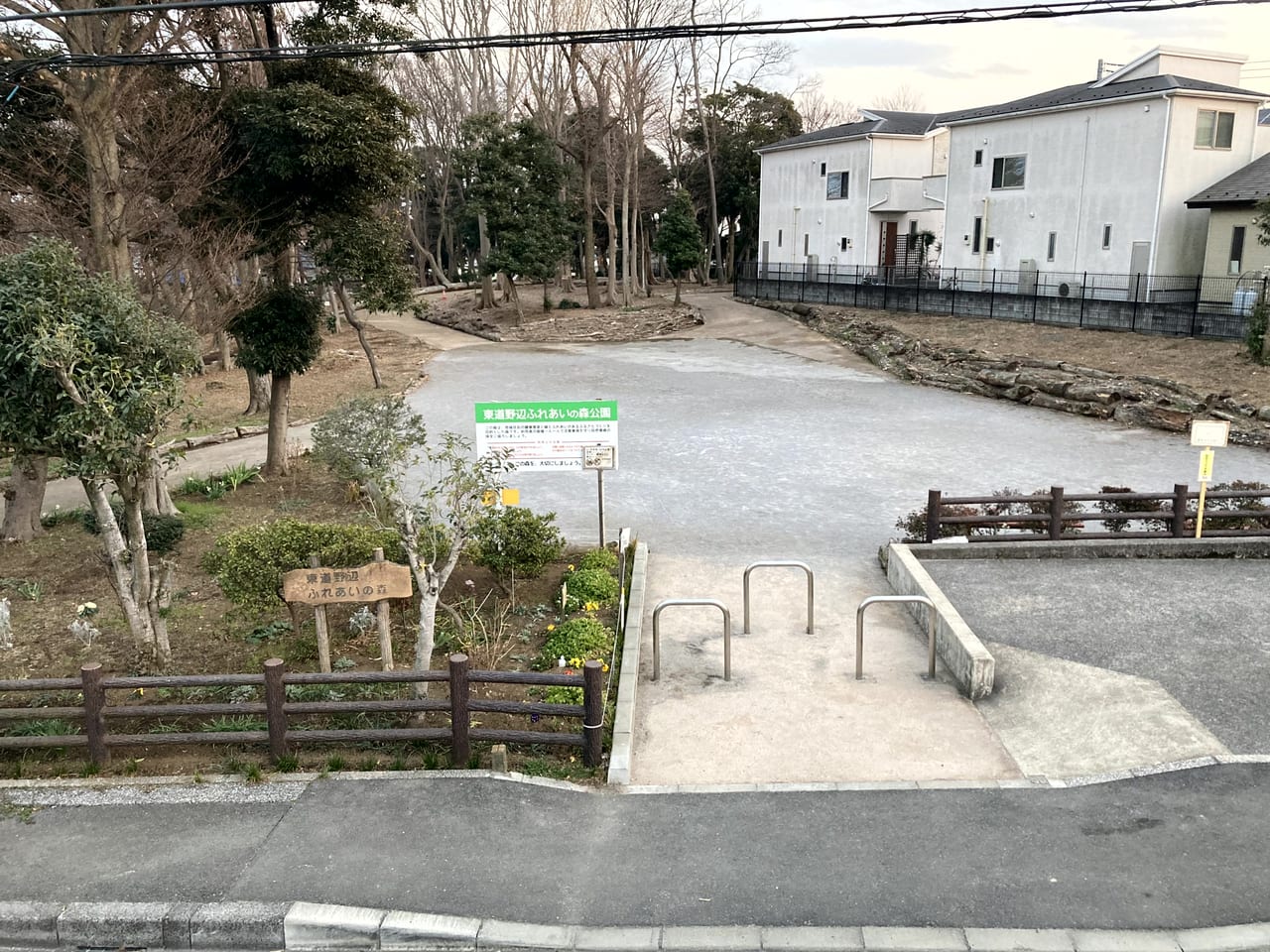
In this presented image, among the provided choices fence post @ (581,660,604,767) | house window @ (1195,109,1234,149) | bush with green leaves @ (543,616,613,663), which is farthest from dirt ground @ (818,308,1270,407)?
fence post @ (581,660,604,767)

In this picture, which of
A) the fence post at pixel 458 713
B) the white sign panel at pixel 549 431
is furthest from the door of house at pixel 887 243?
the fence post at pixel 458 713

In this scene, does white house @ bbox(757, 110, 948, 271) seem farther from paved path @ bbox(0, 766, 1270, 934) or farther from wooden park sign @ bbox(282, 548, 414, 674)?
paved path @ bbox(0, 766, 1270, 934)

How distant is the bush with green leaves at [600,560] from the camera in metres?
11.5

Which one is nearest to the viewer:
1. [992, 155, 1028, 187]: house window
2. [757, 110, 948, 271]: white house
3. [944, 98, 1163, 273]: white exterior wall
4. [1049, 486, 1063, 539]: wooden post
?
[1049, 486, 1063, 539]: wooden post

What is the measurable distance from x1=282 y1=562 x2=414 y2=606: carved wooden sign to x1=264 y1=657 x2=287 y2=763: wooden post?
2.92 ft

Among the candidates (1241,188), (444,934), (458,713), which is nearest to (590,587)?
(458,713)

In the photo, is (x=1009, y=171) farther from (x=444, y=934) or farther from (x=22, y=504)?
(x=444, y=934)

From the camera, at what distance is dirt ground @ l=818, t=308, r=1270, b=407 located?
74.1ft

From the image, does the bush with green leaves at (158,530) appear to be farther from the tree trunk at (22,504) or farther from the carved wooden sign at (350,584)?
the carved wooden sign at (350,584)

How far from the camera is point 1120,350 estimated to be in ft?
87.4

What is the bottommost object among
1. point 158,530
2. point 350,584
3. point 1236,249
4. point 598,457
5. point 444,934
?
point 444,934

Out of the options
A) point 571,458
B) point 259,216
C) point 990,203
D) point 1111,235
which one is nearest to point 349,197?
point 259,216

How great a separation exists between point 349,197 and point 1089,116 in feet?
86.4

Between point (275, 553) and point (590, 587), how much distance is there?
331 centimetres
